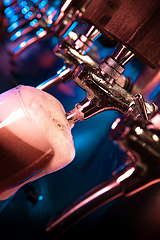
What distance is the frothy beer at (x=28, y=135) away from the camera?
49 centimetres

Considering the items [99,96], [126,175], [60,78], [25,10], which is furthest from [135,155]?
[25,10]

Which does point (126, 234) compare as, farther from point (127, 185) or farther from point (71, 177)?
point (71, 177)

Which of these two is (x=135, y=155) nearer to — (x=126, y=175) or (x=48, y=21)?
(x=126, y=175)

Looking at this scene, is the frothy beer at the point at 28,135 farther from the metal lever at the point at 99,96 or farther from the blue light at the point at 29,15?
the blue light at the point at 29,15

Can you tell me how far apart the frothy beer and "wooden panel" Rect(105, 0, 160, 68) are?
263 millimetres

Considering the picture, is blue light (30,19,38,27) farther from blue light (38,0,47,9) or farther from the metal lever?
the metal lever

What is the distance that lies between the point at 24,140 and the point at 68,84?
508 mm

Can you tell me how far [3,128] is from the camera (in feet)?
1.58

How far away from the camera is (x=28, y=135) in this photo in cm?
49

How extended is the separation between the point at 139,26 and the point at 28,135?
38 cm

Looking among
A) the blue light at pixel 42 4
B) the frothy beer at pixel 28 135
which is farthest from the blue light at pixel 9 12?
the frothy beer at pixel 28 135

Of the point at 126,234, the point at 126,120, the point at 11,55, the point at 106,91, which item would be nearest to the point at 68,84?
the point at 11,55

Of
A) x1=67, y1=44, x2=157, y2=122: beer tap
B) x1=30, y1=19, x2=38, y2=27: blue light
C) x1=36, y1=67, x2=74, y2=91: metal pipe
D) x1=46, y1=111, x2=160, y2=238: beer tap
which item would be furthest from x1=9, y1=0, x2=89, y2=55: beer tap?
x1=46, y1=111, x2=160, y2=238: beer tap

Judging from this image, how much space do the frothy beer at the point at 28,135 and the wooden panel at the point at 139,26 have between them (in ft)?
0.86
